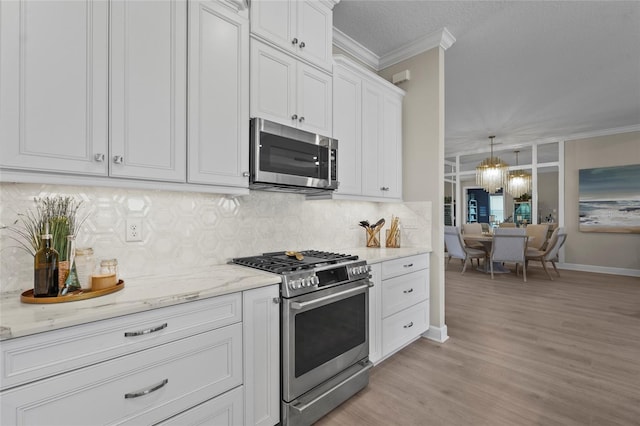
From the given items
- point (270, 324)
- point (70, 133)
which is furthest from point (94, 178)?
point (270, 324)

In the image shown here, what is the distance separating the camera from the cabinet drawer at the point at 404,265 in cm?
247

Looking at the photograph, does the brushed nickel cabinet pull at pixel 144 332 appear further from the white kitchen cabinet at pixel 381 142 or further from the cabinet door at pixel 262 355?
the white kitchen cabinet at pixel 381 142

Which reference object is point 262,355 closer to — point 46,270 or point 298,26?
point 46,270

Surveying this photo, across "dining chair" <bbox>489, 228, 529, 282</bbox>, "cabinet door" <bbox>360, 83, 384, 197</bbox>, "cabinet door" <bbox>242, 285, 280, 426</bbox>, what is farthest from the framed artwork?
"cabinet door" <bbox>242, 285, 280, 426</bbox>

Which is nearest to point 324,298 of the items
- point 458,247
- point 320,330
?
point 320,330

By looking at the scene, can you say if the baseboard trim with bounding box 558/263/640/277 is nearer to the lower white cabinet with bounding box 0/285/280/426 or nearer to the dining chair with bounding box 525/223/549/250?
the dining chair with bounding box 525/223/549/250

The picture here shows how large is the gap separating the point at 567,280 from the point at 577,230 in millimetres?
1655

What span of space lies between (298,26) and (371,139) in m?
1.11

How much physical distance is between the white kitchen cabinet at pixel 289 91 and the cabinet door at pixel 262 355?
1.12 meters

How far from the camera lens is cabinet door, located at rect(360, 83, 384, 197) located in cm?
276

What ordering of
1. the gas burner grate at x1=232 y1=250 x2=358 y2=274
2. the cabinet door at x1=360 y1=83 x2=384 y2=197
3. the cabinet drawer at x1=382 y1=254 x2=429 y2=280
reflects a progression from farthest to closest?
the cabinet door at x1=360 y1=83 x2=384 y2=197, the cabinet drawer at x1=382 y1=254 x2=429 y2=280, the gas burner grate at x1=232 y1=250 x2=358 y2=274

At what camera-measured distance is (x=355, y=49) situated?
312 centimetres

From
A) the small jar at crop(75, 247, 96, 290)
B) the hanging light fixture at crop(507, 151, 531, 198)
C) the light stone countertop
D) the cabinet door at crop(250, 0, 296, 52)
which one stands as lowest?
the light stone countertop

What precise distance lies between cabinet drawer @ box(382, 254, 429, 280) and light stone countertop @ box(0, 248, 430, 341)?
1.11 m
